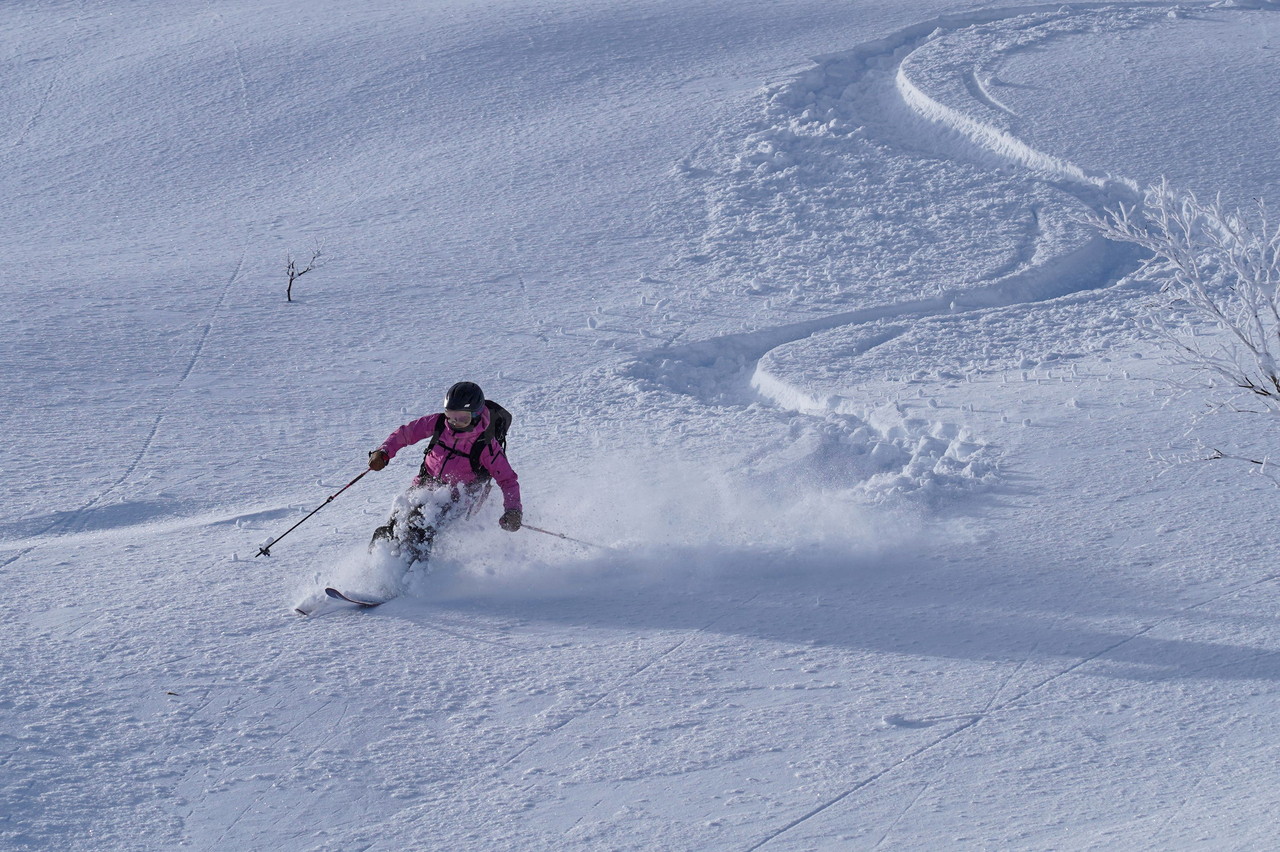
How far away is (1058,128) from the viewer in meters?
15.6

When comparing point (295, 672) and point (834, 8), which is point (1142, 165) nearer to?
point (834, 8)

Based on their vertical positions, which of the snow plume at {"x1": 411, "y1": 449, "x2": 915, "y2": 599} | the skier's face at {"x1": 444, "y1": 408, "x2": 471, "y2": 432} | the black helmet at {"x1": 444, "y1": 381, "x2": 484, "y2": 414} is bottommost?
the snow plume at {"x1": 411, "y1": 449, "x2": 915, "y2": 599}

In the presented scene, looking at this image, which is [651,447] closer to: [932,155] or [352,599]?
[352,599]

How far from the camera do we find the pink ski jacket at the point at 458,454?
677 centimetres

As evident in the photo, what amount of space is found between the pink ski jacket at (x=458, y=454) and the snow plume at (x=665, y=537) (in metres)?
0.36

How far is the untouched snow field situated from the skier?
30 centimetres

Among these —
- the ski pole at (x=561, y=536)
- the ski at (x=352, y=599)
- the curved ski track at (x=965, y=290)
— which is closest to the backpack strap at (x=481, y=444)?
the ski pole at (x=561, y=536)

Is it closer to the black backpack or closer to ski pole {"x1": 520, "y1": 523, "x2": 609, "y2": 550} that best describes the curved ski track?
ski pole {"x1": 520, "y1": 523, "x2": 609, "y2": 550}

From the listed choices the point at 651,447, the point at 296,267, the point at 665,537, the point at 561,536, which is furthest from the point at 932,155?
the point at 561,536

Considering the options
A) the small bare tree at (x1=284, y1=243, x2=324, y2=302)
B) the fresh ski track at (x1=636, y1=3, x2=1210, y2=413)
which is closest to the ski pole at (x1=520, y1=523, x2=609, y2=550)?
the fresh ski track at (x1=636, y1=3, x2=1210, y2=413)

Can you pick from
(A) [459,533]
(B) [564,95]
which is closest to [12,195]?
(B) [564,95]

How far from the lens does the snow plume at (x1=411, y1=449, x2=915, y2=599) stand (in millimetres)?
6738

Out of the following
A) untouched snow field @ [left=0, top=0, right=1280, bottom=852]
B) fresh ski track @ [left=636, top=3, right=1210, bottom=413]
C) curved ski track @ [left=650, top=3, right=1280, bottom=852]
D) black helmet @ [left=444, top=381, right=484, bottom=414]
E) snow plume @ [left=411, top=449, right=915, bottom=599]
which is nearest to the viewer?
untouched snow field @ [left=0, top=0, right=1280, bottom=852]

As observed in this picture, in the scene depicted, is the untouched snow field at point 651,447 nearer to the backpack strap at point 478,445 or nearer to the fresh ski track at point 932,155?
the fresh ski track at point 932,155
